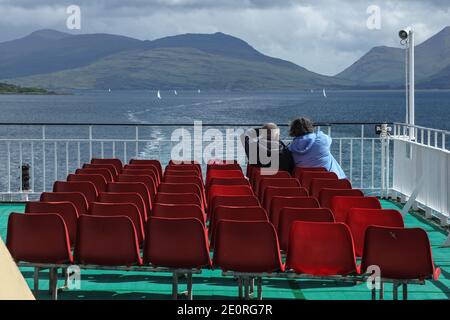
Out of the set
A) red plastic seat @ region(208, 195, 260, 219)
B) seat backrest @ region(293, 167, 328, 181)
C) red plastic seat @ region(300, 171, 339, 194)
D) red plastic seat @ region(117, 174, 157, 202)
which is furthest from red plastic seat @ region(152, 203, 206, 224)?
seat backrest @ region(293, 167, 328, 181)

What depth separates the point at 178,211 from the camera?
5.64 metres

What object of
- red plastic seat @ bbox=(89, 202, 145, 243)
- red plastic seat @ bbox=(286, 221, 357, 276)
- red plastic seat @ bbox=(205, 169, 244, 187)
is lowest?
red plastic seat @ bbox=(286, 221, 357, 276)

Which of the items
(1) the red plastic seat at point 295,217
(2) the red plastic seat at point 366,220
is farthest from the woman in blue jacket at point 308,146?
(1) the red plastic seat at point 295,217

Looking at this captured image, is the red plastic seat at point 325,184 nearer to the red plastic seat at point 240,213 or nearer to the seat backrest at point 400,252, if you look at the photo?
the red plastic seat at point 240,213

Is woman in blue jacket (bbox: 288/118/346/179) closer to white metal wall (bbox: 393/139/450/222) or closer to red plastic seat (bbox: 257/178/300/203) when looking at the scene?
white metal wall (bbox: 393/139/450/222)

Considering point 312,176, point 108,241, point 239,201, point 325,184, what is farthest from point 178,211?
point 312,176

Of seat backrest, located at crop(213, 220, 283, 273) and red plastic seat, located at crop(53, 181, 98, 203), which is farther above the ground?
red plastic seat, located at crop(53, 181, 98, 203)


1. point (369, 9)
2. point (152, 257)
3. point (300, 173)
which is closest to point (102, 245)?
point (152, 257)

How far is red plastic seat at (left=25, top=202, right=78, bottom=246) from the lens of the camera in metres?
5.71

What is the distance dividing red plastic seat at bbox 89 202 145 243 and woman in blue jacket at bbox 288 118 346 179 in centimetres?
336

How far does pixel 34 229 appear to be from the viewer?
5.20 m

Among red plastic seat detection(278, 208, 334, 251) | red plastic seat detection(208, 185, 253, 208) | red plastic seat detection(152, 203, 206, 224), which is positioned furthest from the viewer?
red plastic seat detection(208, 185, 253, 208)
